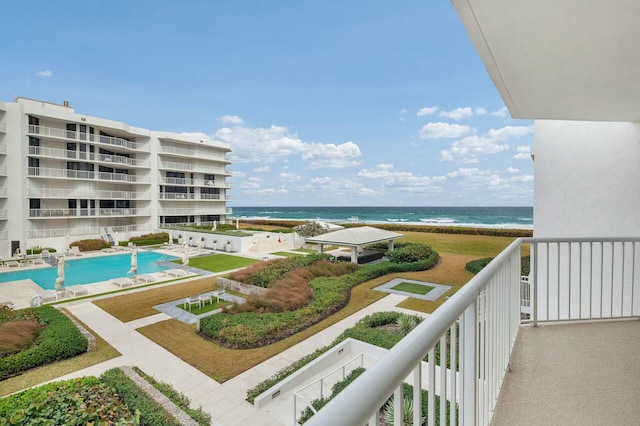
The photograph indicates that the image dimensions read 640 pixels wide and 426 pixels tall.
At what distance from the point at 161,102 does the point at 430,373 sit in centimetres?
5793

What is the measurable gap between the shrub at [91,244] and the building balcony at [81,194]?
9.97 ft

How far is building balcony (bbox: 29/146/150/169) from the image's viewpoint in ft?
58.7

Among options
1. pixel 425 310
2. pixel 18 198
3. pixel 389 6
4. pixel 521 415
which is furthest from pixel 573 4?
pixel 389 6

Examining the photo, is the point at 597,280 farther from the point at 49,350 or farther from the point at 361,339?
the point at 49,350

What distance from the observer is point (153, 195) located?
2311cm

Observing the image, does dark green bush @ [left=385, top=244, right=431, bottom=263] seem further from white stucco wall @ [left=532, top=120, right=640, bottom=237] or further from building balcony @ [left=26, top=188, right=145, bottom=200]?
building balcony @ [left=26, top=188, right=145, bottom=200]

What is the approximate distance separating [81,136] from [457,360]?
2473 centimetres

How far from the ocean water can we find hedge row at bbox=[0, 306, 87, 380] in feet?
100

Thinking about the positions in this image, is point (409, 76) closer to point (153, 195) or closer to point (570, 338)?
point (153, 195)

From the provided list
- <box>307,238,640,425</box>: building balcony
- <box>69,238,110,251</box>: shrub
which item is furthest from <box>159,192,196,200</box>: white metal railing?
<box>307,238,640,425</box>: building balcony

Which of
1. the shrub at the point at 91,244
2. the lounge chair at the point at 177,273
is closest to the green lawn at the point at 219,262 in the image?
the lounge chair at the point at 177,273

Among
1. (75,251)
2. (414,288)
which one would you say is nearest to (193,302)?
(414,288)

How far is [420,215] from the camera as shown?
46281 mm

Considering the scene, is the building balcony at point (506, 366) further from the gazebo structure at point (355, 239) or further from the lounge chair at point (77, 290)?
the lounge chair at point (77, 290)
